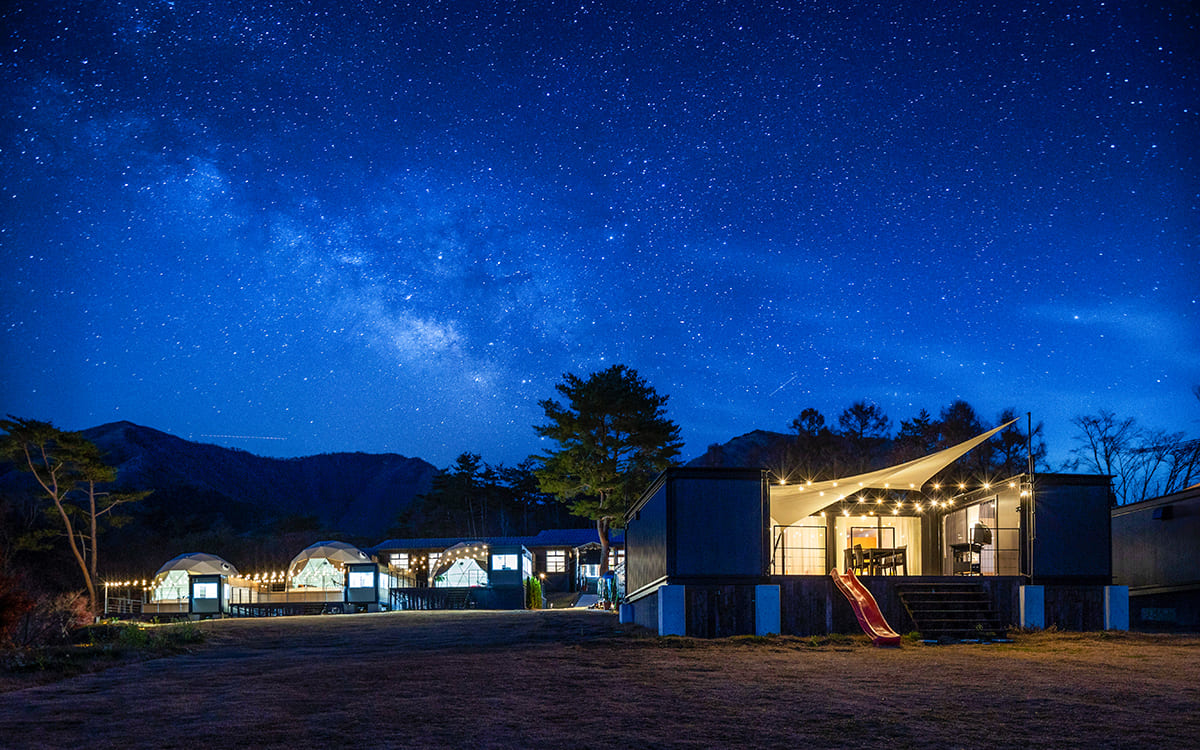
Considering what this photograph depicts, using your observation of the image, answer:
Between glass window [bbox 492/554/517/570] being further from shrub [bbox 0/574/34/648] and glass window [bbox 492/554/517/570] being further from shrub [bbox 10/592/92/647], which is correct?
shrub [bbox 0/574/34/648]

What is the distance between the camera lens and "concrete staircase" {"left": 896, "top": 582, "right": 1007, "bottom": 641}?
1265cm

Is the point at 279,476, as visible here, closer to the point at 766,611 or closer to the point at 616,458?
the point at 616,458

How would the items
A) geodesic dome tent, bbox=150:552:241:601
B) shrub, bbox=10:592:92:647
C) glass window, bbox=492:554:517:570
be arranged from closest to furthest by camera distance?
shrub, bbox=10:592:92:647
geodesic dome tent, bbox=150:552:241:601
glass window, bbox=492:554:517:570

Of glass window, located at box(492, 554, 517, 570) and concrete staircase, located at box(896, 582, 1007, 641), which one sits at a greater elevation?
concrete staircase, located at box(896, 582, 1007, 641)

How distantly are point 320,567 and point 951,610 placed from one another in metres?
26.2

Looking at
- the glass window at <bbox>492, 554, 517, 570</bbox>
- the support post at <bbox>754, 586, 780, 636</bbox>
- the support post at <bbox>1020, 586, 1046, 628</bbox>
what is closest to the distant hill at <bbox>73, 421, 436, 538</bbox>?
the glass window at <bbox>492, 554, 517, 570</bbox>

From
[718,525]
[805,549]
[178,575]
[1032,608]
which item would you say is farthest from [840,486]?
[178,575]

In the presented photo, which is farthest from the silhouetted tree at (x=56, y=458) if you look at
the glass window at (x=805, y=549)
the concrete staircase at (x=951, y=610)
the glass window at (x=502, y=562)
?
the concrete staircase at (x=951, y=610)

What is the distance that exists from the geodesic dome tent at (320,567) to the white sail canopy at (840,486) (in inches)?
862

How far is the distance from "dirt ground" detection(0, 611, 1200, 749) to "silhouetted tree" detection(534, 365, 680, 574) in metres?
22.4

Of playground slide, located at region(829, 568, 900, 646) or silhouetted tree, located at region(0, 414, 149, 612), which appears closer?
playground slide, located at region(829, 568, 900, 646)

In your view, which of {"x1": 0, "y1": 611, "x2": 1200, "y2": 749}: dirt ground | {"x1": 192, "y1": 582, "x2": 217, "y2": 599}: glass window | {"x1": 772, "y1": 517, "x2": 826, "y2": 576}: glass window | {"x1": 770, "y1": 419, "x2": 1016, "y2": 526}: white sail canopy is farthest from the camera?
{"x1": 192, "y1": 582, "x2": 217, "y2": 599}: glass window

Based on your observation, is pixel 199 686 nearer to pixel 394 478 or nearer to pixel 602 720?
pixel 602 720

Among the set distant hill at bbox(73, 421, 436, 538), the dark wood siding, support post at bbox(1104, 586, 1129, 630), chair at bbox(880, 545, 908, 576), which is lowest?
distant hill at bbox(73, 421, 436, 538)
